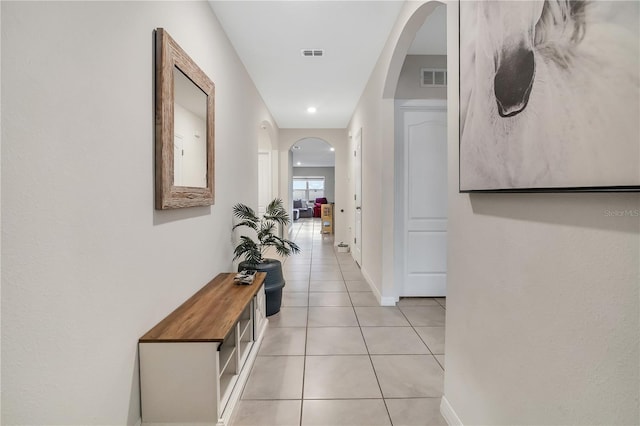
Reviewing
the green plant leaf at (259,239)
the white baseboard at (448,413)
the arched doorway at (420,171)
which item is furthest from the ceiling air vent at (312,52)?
the white baseboard at (448,413)

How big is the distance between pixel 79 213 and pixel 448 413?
1.91 metres

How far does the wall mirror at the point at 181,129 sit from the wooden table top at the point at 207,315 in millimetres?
614

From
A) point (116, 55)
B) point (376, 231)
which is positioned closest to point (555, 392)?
point (116, 55)

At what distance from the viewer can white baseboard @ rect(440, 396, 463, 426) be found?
4.87 feet

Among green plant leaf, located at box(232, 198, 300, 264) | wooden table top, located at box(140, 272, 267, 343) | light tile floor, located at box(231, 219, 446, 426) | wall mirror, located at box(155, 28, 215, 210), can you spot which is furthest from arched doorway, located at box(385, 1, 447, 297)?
wall mirror, located at box(155, 28, 215, 210)

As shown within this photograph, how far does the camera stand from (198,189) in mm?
2027

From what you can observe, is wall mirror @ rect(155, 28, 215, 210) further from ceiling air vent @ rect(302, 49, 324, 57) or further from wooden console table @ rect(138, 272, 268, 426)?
ceiling air vent @ rect(302, 49, 324, 57)

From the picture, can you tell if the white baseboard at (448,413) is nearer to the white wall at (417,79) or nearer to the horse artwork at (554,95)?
the horse artwork at (554,95)

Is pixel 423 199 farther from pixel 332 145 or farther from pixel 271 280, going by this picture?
pixel 332 145

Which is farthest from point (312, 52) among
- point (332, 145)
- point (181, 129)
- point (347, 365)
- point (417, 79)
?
point (332, 145)

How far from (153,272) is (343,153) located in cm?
581

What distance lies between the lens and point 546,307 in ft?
2.98

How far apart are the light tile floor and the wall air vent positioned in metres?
2.43

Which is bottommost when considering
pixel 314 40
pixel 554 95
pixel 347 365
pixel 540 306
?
pixel 347 365
